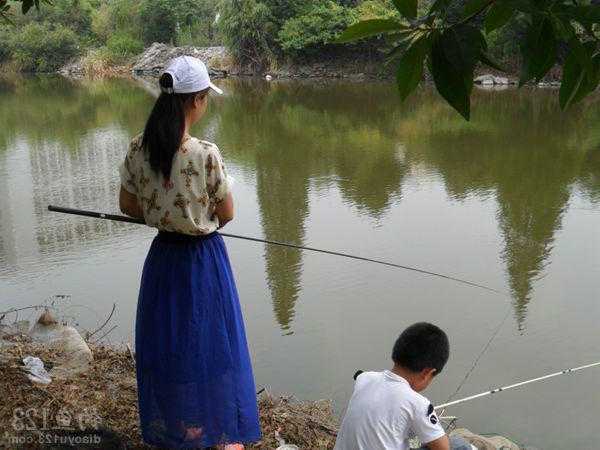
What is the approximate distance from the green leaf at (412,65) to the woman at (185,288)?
931 millimetres

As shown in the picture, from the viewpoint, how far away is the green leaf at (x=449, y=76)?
0.86m

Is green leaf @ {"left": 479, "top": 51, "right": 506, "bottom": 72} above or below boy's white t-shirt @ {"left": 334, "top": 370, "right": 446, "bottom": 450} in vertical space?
above

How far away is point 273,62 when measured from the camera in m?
22.4

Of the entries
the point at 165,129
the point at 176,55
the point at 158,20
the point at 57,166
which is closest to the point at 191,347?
the point at 165,129

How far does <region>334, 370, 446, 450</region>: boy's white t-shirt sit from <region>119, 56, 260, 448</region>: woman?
1.48ft

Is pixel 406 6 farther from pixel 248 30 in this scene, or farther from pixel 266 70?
pixel 266 70

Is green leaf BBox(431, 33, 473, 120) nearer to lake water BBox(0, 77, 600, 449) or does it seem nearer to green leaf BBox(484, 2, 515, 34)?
green leaf BBox(484, 2, 515, 34)

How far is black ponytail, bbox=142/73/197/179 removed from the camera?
177 cm

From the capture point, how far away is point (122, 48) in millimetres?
27500

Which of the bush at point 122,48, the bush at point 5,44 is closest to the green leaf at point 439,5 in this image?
the bush at point 122,48

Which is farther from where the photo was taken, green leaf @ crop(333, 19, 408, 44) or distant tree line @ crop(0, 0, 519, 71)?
distant tree line @ crop(0, 0, 519, 71)

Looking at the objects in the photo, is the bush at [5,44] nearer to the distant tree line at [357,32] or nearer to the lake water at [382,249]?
the distant tree line at [357,32]

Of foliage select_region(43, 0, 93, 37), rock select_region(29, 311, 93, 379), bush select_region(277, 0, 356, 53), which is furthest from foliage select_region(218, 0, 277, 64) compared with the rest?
rock select_region(29, 311, 93, 379)

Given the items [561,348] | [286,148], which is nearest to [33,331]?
[561,348]
